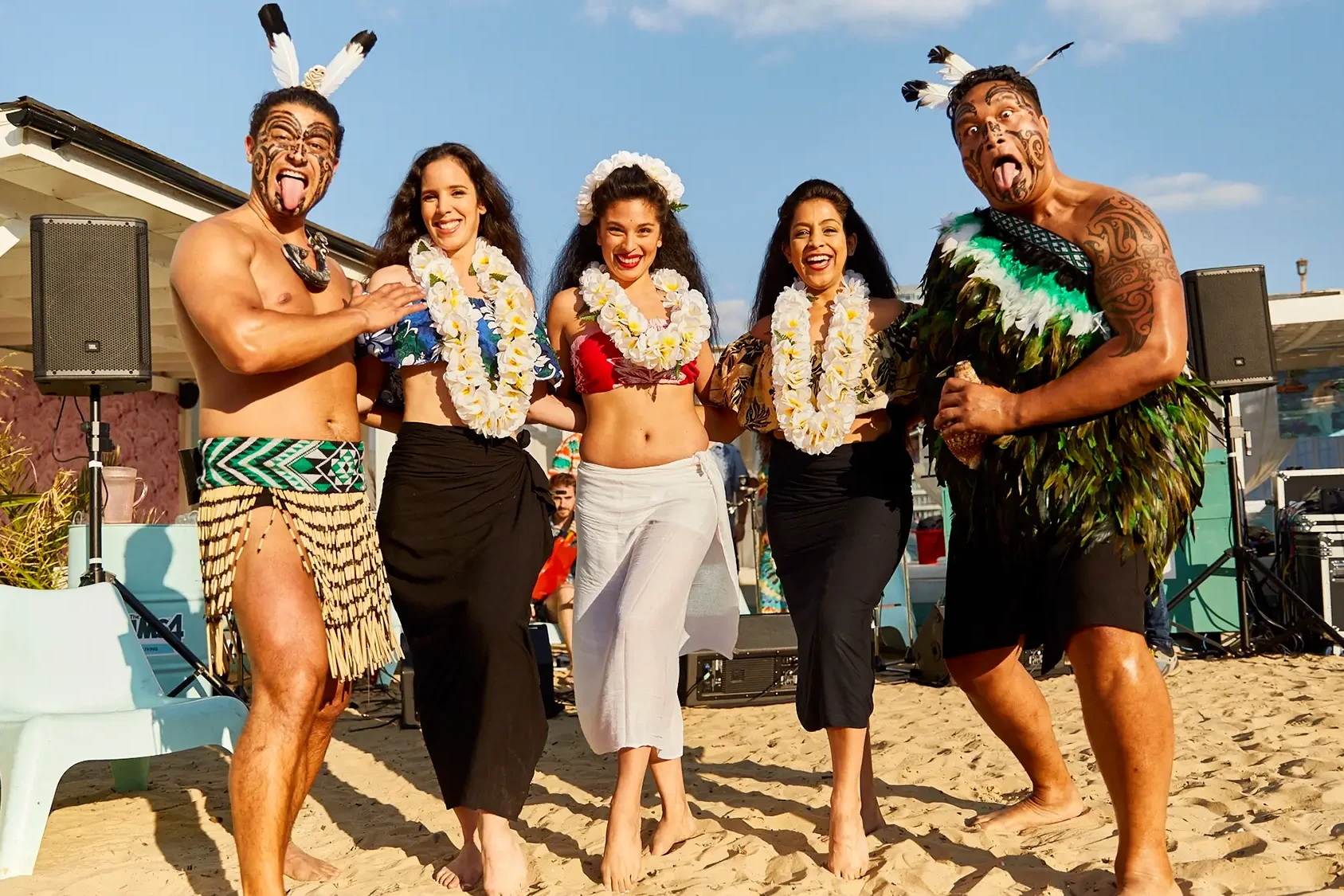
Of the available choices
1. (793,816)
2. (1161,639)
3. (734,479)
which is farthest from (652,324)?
(734,479)

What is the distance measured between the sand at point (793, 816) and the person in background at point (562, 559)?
2.03m

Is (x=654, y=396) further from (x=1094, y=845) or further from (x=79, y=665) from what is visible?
(x=79, y=665)

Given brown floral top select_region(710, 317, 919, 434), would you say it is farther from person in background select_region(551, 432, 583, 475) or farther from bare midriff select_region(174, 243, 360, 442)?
person in background select_region(551, 432, 583, 475)

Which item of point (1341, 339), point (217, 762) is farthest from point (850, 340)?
point (1341, 339)

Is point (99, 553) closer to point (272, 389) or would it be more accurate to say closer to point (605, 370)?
point (272, 389)

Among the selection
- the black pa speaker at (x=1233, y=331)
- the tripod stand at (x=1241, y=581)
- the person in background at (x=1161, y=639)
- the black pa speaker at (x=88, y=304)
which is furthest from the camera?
the black pa speaker at (x=1233, y=331)

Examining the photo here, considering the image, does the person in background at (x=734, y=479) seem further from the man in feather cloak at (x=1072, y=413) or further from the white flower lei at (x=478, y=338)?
the man in feather cloak at (x=1072, y=413)

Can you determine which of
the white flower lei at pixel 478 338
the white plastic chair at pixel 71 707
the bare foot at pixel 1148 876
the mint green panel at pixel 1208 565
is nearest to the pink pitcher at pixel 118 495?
the white plastic chair at pixel 71 707

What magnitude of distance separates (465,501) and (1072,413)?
5.71ft

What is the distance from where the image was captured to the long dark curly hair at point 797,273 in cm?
368

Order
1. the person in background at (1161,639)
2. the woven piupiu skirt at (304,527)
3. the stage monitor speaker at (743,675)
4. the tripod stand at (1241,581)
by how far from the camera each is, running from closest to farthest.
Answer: the woven piupiu skirt at (304,527) → the stage monitor speaker at (743,675) → the person in background at (1161,639) → the tripod stand at (1241,581)

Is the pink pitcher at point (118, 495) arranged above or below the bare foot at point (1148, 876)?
above

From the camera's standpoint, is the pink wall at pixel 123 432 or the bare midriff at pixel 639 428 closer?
the bare midriff at pixel 639 428

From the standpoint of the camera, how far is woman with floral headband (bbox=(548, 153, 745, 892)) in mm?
3281
